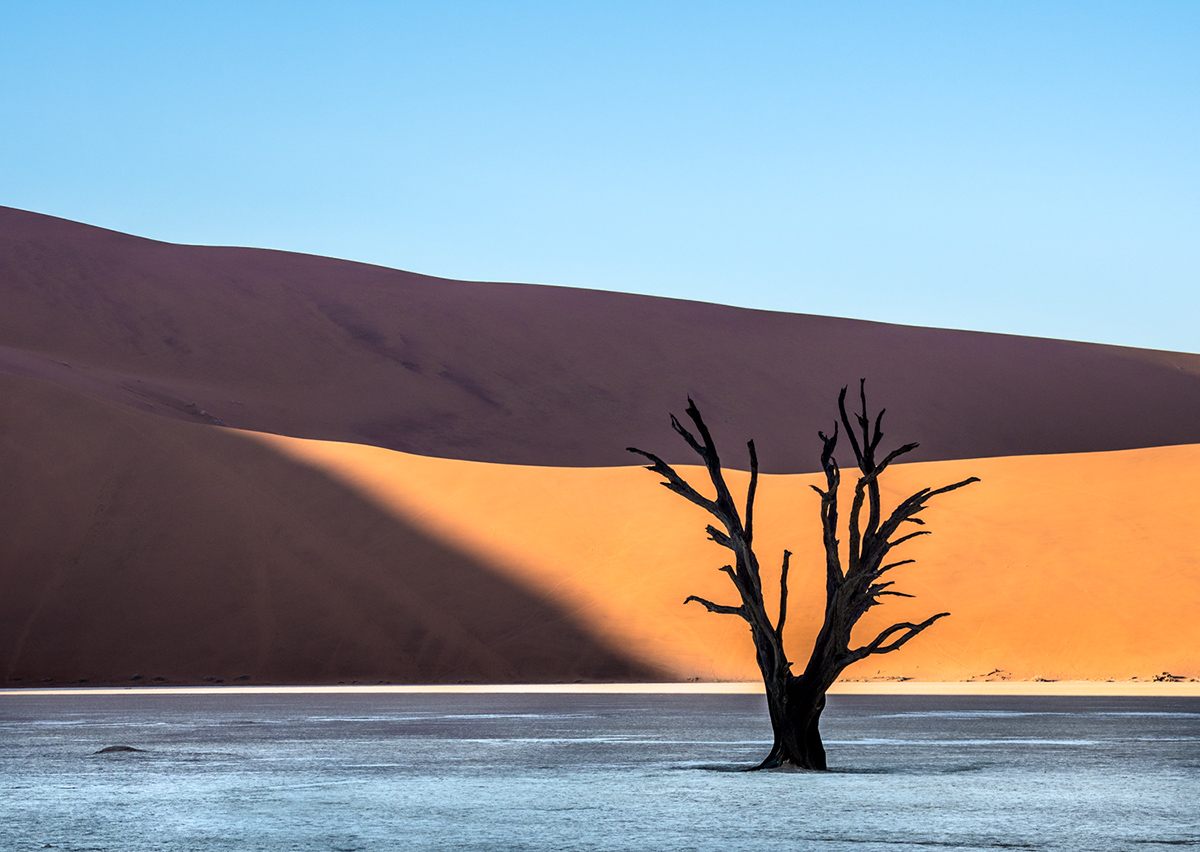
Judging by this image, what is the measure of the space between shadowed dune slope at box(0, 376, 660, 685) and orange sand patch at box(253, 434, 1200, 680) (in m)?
1.58

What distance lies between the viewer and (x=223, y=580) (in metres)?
41.0

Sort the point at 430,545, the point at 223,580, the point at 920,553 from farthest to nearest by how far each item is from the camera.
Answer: the point at 430,545
the point at 920,553
the point at 223,580

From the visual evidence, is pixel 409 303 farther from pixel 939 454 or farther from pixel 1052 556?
pixel 1052 556

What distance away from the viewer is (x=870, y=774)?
557 inches

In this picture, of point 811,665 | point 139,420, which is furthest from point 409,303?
point 811,665

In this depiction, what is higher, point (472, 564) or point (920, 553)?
point (920, 553)

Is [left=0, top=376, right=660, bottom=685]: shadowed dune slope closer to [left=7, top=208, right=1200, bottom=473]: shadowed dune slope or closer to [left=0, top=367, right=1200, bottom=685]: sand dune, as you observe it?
[left=0, top=367, right=1200, bottom=685]: sand dune

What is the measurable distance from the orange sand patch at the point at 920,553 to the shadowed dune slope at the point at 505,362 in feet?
65.5

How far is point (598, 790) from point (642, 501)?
118 ft

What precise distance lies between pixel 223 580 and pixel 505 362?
148 feet

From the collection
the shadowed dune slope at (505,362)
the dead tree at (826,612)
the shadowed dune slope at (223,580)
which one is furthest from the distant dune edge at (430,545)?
the dead tree at (826,612)

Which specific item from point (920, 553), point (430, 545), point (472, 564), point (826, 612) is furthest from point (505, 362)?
point (826, 612)

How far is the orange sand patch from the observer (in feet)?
123

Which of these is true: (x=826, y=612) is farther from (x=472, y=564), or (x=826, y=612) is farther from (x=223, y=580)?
(x=472, y=564)
